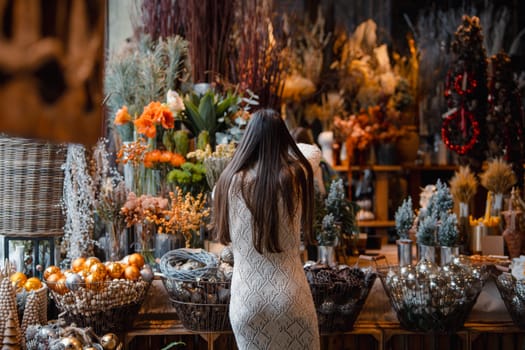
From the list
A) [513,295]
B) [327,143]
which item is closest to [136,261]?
[513,295]

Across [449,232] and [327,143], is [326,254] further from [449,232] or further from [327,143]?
[327,143]

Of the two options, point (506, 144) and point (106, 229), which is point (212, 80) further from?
point (506, 144)

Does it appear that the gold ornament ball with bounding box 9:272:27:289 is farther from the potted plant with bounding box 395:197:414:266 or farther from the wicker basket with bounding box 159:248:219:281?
the potted plant with bounding box 395:197:414:266

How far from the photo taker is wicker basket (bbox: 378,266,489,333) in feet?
11.8

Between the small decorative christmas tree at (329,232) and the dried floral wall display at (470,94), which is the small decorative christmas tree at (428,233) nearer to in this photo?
the small decorative christmas tree at (329,232)

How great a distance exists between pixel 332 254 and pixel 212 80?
4.89 ft

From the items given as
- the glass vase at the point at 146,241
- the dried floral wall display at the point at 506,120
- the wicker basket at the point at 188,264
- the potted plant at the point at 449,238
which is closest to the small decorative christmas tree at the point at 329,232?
the potted plant at the point at 449,238

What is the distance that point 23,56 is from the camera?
390 millimetres

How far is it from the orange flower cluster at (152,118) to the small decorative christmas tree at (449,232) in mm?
1576

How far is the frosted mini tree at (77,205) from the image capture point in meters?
3.83

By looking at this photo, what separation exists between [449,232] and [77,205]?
1963mm

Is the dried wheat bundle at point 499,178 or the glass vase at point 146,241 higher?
the dried wheat bundle at point 499,178

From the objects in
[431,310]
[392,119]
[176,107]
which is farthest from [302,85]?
[431,310]

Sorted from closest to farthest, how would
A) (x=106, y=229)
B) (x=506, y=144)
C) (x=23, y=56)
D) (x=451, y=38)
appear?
(x=23, y=56), (x=106, y=229), (x=506, y=144), (x=451, y=38)
